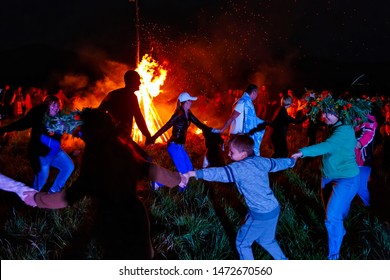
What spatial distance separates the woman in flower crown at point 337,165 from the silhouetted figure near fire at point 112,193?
1.79 meters

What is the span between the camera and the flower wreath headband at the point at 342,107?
4.52 m

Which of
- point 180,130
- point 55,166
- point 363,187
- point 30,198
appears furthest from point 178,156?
point 30,198

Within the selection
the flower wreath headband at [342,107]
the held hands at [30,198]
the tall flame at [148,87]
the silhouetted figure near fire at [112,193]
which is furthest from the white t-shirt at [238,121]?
the tall flame at [148,87]

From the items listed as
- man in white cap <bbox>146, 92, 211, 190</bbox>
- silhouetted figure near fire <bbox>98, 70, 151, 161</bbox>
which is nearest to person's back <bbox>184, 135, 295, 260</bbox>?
silhouetted figure near fire <bbox>98, 70, 151, 161</bbox>

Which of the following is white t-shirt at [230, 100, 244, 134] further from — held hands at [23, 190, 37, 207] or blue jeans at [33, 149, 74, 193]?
held hands at [23, 190, 37, 207]

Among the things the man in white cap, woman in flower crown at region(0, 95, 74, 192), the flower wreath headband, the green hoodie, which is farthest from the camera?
the man in white cap

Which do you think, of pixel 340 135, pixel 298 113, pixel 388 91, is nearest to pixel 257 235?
pixel 340 135

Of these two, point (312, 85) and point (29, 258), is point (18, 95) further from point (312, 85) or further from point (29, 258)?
point (312, 85)

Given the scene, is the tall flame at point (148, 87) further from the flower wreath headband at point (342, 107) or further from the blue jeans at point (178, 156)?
the flower wreath headband at point (342, 107)

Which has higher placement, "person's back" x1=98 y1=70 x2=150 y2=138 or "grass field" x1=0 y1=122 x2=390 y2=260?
"person's back" x1=98 y1=70 x2=150 y2=138

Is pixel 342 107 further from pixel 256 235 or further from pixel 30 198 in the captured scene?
pixel 30 198

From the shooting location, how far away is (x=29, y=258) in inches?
170

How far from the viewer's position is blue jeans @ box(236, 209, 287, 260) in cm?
379

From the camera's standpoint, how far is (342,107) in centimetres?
455
